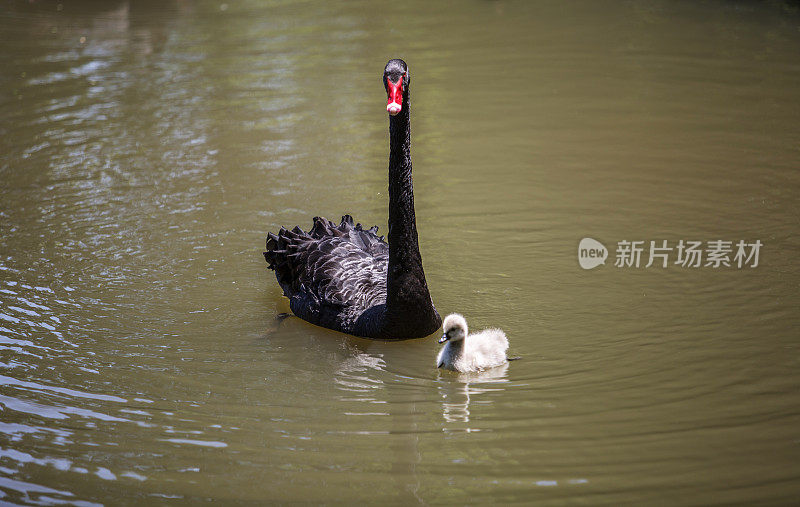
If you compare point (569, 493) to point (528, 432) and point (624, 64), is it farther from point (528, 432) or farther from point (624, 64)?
point (624, 64)

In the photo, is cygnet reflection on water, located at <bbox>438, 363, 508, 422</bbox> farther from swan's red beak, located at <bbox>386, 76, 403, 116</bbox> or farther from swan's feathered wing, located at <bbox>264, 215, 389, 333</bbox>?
swan's red beak, located at <bbox>386, 76, 403, 116</bbox>

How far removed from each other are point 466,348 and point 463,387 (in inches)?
8.0

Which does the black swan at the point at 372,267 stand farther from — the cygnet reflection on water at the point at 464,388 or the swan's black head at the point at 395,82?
the cygnet reflection on water at the point at 464,388

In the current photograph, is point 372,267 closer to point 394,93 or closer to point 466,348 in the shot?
point 466,348

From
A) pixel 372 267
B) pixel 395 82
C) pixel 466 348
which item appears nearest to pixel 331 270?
pixel 372 267

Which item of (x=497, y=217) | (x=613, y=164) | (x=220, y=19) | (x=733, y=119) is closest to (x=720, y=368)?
(x=497, y=217)

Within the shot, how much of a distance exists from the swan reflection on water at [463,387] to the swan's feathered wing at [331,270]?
2.77ft

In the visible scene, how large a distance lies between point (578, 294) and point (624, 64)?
20.6 feet

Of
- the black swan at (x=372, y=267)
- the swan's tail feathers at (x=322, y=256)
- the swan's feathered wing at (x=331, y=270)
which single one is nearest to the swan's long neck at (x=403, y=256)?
the black swan at (x=372, y=267)

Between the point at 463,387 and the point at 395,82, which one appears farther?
the point at 395,82

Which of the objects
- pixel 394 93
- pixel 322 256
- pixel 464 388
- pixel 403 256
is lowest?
pixel 464 388

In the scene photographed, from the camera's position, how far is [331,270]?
5.83 metres

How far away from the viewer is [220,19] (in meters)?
15.2

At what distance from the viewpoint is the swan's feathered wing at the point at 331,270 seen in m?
5.61
